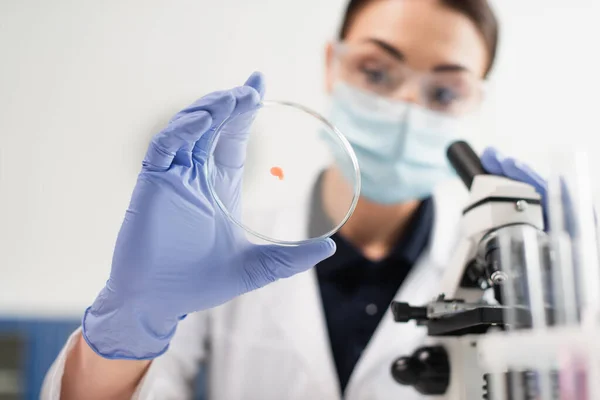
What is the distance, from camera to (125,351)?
1.00 m

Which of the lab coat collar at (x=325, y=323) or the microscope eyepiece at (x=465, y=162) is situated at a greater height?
the microscope eyepiece at (x=465, y=162)

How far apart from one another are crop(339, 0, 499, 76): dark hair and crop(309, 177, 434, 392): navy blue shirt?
56 cm

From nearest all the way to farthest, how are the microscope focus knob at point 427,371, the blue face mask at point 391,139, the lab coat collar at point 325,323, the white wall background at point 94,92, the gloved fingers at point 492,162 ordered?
the microscope focus knob at point 427,371
the gloved fingers at point 492,162
the lab coat collar at point 325,323
the blue face mask at point 391,139
the white wall background at point 94,92

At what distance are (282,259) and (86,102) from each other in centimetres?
104

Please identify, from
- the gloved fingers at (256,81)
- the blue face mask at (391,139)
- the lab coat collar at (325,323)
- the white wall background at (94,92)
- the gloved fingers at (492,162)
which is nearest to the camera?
the gloved fingers at (256,81)

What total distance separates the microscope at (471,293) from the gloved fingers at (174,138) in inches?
19.9

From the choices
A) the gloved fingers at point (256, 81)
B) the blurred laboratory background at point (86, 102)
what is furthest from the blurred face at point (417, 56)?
the gloved fingers at point (256, 81)

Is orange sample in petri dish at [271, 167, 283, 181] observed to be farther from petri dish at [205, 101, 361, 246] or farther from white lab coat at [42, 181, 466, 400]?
white lab coat at [42, 181, 466, 400]

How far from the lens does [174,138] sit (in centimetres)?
89

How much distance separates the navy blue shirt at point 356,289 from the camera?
1493mm

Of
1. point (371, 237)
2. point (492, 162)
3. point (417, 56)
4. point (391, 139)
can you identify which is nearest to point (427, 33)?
point (417, 56)

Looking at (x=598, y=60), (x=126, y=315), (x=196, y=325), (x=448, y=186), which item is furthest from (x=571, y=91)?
(x=126, y=315)

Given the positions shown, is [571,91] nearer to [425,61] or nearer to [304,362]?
[425,61]

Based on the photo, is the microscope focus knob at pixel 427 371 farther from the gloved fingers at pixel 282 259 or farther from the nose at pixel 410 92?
the nose at pixel 410 92
